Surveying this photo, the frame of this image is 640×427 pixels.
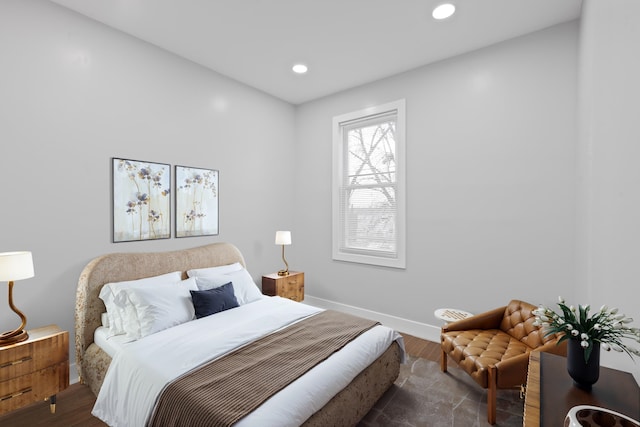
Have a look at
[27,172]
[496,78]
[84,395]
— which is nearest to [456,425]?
[84,395]

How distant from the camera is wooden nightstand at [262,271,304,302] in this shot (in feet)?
12.6

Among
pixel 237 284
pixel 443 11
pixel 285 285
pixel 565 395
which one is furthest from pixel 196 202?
pixel 565 395

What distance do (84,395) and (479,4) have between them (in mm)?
4438

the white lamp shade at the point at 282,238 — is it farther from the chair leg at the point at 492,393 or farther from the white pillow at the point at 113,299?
the chair leg at the point at 492,393

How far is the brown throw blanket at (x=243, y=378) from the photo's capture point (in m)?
1.48

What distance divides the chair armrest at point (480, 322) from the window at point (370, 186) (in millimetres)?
1067

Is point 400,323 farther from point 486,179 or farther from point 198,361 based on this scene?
point 198,361

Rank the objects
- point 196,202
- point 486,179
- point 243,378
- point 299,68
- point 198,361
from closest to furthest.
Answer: point 243,378
point 198,361
point 486,179
point 196,202
point 299,68

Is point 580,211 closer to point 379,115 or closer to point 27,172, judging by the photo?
point 379,115

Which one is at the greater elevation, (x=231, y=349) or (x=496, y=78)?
(x=496, y=78)

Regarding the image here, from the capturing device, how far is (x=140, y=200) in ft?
9.47

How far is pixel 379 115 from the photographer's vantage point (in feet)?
12.5

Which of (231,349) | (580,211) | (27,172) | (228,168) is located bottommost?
(231,349)

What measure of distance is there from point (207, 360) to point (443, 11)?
321 centimetres
